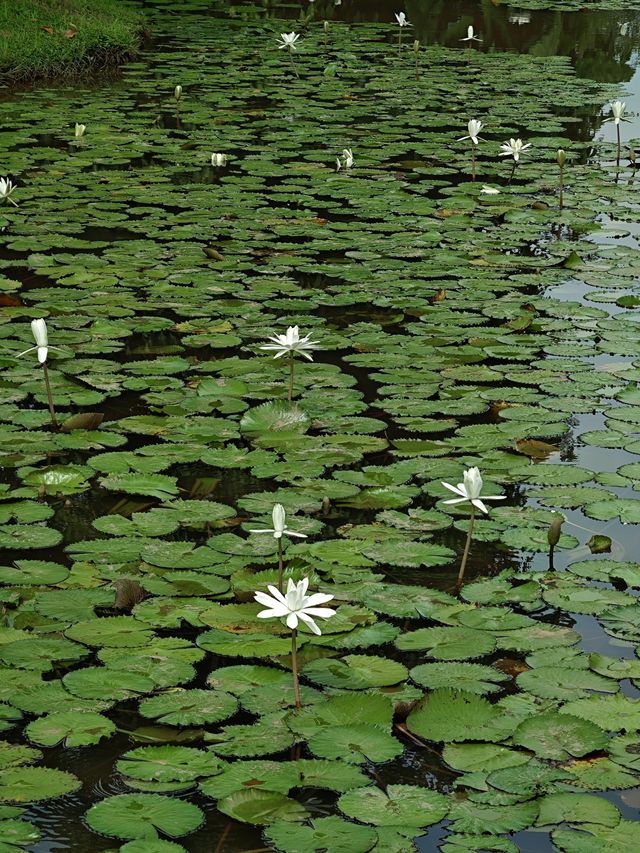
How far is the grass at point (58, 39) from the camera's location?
39.1ft

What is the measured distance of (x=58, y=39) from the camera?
12.5 metres

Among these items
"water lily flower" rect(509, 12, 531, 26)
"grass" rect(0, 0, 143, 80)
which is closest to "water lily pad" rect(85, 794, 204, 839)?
"grass" rect(0, 0, 143, 80)

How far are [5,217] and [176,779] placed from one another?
5416 mm

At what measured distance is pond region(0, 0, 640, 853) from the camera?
8.52 feet

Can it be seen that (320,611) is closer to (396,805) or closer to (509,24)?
(396,805)

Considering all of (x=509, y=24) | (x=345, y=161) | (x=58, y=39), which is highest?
(x=509, y=24)

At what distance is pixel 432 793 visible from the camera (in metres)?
2.57

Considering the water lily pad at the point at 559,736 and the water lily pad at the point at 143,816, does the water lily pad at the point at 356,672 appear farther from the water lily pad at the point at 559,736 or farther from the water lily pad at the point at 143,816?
the water lily pad at the point at 143,816

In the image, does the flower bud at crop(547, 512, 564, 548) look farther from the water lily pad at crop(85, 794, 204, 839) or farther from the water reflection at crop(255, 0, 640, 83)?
the water reflection at crop(255, 0, 640, 83)

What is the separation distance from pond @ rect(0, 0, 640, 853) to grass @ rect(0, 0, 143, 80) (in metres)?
3.10

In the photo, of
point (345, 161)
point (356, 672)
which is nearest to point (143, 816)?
point (356, 672)

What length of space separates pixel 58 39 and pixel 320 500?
1002 centimetres

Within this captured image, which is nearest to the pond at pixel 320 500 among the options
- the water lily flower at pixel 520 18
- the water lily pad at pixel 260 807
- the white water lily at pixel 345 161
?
the water lily pad at pixel 260 807

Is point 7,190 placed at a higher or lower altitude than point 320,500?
higher
